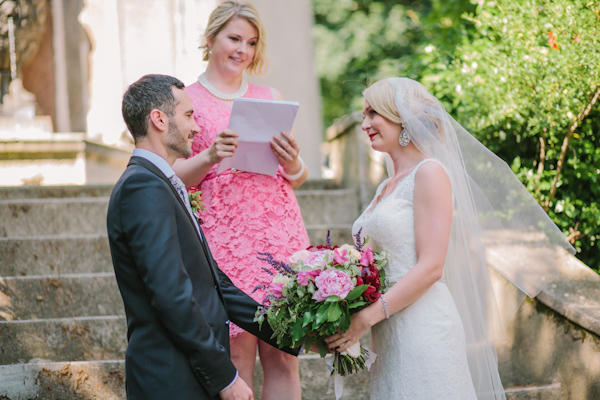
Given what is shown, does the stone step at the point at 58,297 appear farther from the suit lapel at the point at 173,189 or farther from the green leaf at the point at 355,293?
the green leaf at the point at 355,293

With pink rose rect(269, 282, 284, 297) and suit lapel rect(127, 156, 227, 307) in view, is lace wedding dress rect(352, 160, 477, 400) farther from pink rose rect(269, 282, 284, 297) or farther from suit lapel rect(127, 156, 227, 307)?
suit lapel rect(127, 156, 227, 307)

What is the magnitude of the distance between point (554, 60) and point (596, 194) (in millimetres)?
1070

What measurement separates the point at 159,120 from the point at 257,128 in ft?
2.22

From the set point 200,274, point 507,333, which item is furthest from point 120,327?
point 507,333

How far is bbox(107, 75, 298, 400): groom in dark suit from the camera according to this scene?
212 cm

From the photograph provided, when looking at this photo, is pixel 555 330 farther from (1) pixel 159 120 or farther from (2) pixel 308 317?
(1) pixel 159 120

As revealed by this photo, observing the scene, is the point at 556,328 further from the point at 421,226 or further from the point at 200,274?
the point at 200,274

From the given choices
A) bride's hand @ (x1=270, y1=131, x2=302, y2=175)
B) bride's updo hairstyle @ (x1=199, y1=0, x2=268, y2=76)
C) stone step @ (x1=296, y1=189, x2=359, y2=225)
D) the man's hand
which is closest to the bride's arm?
the man's hand

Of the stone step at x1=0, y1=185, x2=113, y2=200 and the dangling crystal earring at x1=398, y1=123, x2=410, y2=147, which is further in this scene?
the stone step at x1=0, y1=185, x2=113, y2=200

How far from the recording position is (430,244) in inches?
101

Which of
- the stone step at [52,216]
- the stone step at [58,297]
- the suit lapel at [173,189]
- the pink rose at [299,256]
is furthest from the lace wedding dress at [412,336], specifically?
the stone step at [52,216]

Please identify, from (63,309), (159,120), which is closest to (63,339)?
(63,309)

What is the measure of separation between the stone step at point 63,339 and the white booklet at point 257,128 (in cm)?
173

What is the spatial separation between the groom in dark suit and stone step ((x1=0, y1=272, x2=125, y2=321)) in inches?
97.3
